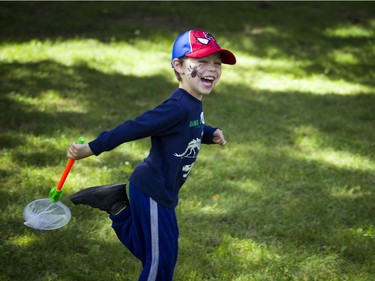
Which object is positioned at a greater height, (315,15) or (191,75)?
(191,75)

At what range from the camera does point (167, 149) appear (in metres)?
2.60

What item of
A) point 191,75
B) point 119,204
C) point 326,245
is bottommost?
point 326,245

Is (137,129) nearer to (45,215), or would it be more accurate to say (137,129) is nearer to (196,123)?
(196,123)

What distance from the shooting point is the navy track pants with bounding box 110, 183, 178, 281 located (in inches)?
100

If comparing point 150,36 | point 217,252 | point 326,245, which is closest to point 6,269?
point 217,252

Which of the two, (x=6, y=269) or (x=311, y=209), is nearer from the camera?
(x=6, y=269)

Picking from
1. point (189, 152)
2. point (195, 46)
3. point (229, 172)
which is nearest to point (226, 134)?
point (229, 172)

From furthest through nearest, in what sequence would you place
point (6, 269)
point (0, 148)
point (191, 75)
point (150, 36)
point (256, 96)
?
point (150, 36) → point (256, 96) → point (0, 148) → point (6, 269) → point (191, 75)

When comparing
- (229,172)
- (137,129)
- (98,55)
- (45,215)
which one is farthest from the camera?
(98,55)

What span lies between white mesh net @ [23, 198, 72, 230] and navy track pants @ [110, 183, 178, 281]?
1.77 ft

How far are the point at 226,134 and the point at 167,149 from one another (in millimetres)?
2897

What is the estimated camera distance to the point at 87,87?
6430mm

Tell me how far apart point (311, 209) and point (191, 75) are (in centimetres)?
198

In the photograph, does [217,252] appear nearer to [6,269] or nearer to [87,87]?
[6,269]
